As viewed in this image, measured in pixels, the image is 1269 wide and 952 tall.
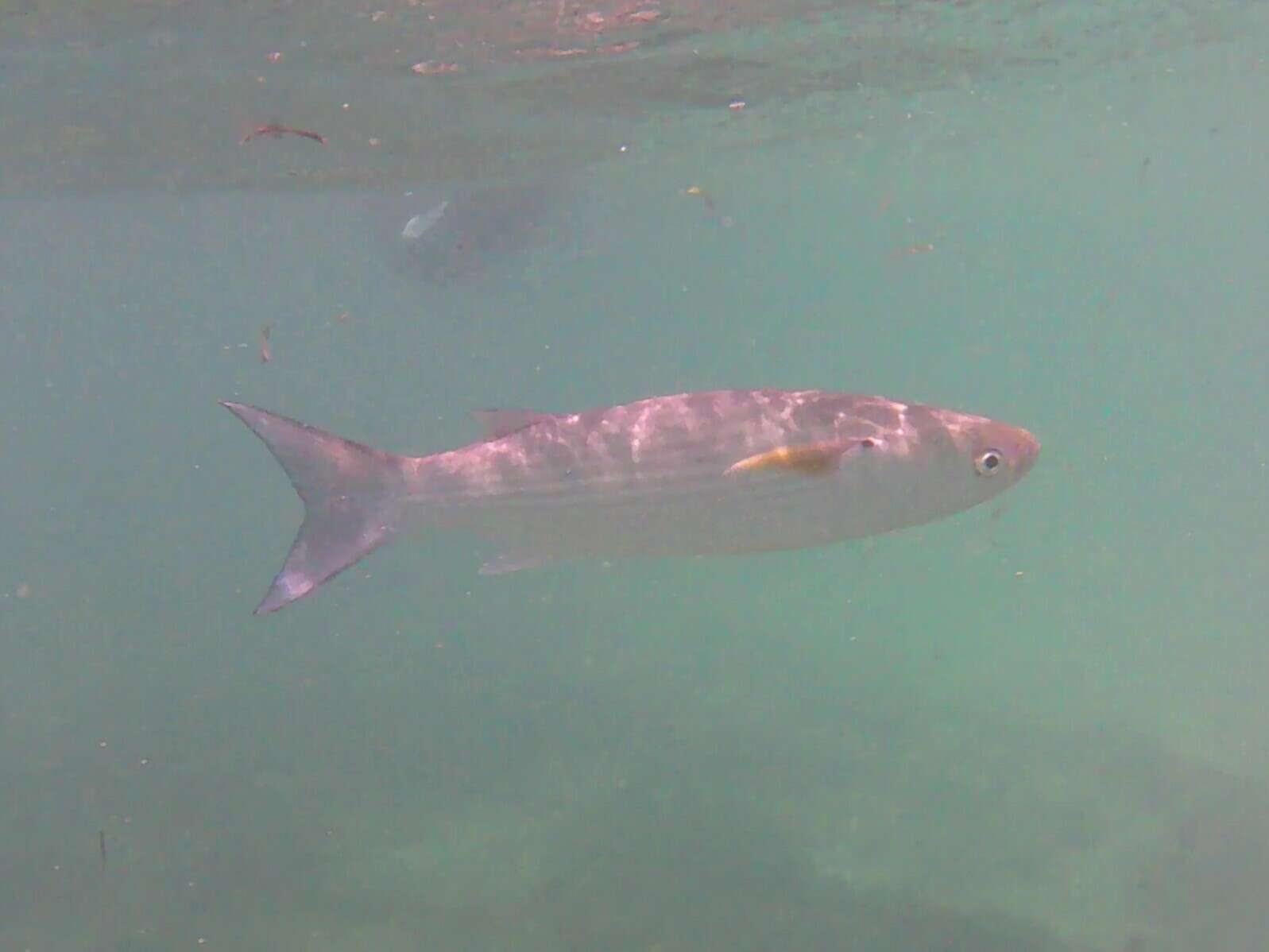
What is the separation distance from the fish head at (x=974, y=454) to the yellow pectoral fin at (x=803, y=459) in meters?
0.29

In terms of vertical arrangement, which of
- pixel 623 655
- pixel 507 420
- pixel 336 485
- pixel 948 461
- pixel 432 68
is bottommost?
pixel 623 655

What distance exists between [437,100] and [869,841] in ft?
54.3

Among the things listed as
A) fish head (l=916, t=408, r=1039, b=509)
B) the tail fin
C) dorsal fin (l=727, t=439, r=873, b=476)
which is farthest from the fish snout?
the tail fin

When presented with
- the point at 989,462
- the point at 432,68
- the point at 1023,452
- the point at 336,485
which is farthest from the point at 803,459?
the point at 432,68

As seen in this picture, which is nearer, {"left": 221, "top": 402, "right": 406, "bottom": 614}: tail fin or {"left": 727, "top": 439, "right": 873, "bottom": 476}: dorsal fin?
{"left": 727, "top": 439, "right": 873, "bottom": 476}: dorsal fin

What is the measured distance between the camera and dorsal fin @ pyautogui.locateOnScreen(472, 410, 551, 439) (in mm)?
3463

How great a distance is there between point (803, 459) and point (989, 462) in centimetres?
62

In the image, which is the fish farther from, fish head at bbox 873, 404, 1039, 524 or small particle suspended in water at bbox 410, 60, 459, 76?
small particle suspended in water at bbox 410, 60, 459, 76

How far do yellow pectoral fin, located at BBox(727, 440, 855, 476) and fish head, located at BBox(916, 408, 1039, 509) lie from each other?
0.94ft

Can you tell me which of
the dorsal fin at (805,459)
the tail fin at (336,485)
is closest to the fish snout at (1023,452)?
the dorsal fin at (805,459)

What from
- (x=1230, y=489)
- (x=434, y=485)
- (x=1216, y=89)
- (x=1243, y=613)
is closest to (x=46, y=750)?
(x=434, y=485)

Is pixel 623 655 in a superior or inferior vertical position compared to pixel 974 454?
inferior

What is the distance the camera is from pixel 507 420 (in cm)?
351

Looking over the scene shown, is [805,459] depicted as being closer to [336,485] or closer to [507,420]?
[507,420]
